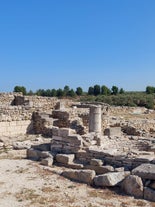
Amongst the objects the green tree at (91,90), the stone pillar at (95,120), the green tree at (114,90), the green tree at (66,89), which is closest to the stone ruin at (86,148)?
the stone pillar at (95,120)

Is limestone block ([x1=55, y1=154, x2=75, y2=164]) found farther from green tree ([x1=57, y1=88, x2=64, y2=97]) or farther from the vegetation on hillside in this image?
green tree ([x1=57, y1=88, x2=64, y2=97])

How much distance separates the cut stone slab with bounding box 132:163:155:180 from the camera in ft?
27.5

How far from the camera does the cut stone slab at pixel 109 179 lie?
8555mm

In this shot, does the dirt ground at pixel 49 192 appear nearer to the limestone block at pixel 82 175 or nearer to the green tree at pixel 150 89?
the limestone block at pixel 82 175

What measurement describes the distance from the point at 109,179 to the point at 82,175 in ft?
3.36

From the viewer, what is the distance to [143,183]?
841 cm

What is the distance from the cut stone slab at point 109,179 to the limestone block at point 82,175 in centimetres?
24

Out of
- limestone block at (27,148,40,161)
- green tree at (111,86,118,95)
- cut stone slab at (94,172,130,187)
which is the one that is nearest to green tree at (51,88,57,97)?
green tree at (111,86,118,95)

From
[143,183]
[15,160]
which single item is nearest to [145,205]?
[143,183]

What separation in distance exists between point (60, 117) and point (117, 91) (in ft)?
179

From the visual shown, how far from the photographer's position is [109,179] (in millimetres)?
8547

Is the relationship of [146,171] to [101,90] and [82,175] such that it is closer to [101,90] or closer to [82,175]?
[82,175]

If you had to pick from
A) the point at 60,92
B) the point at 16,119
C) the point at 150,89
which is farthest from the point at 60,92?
the point at 16,119

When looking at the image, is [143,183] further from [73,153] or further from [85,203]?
[73,153]
